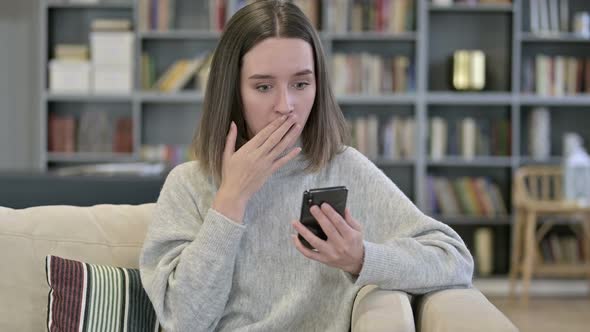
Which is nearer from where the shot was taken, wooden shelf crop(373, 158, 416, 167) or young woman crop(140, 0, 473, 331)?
young woman crop(140, 0, 473, 331)

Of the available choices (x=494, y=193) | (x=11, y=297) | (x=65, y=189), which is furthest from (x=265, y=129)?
(x=494, y=193)

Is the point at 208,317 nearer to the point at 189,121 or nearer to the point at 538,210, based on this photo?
the point at 538,210

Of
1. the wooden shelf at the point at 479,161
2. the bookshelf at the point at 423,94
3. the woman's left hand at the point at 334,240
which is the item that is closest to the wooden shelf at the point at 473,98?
the bookshelf at the point at 423,94

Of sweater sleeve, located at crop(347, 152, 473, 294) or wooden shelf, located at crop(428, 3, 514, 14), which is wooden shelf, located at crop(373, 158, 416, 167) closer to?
wooden shelf, located at crop(428, 3, 514, 14)

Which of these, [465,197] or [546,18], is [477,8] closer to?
[546,18]

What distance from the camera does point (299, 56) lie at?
6.42ft

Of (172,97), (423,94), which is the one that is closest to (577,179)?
(423,94)

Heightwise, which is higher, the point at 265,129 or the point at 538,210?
the point at 265,129

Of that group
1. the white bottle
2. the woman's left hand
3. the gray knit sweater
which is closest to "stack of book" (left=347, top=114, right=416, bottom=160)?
the white bottle

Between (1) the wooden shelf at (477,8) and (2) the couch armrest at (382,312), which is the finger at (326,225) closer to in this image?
(2) the couch armrest at (382,312)

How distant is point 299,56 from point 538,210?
3757 mm

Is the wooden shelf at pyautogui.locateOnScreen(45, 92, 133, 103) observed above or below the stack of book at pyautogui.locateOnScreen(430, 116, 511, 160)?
above

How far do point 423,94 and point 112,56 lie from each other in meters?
1.88

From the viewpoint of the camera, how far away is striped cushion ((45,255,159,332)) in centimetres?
203
